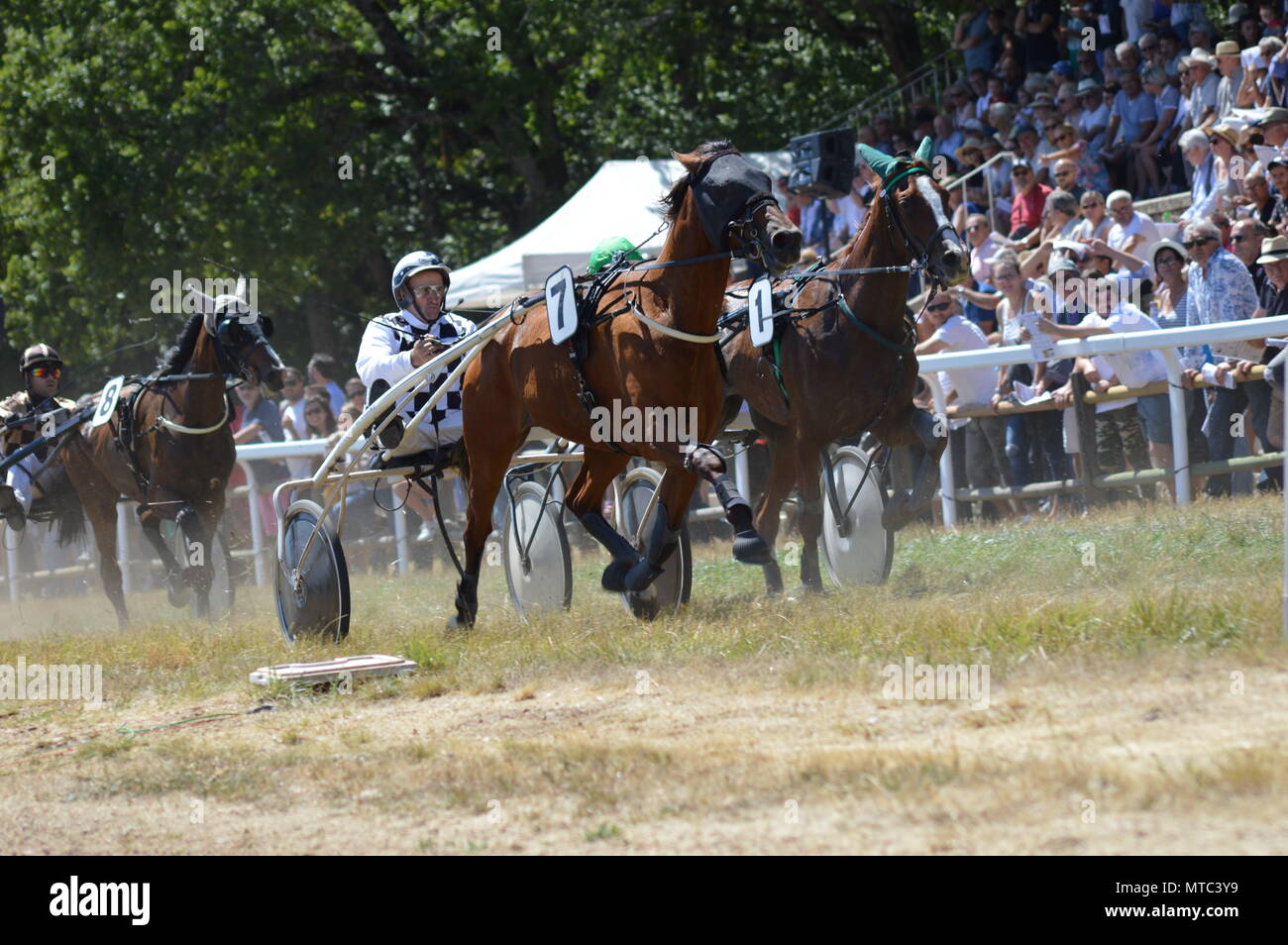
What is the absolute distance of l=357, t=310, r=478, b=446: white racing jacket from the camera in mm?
9312

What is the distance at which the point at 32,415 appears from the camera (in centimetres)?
1370

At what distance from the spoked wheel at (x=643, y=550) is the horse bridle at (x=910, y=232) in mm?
1879

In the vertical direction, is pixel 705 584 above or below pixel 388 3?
below

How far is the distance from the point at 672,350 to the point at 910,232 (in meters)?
1.75

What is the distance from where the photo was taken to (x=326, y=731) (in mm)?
6430

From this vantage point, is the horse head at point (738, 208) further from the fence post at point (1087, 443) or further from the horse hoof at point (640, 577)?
the fence post at point (1087, 443)

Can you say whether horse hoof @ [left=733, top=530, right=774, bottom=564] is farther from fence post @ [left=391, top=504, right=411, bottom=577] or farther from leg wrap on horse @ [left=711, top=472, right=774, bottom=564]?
fence post @ [left=391, top=504, right=411, bottom=577]

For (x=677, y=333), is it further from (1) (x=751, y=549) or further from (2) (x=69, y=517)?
(2) (x=69, y=517)

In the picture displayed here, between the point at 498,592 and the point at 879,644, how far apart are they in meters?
5.18

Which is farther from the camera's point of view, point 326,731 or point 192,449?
A: point 192,449

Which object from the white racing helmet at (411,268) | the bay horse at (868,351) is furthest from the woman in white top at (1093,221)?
the white racing helmet at (411,268)

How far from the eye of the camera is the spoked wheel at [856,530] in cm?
927

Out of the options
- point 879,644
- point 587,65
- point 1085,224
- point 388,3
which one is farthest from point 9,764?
point 388,3

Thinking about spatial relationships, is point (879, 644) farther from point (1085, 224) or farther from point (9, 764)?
point (1085, 224)
